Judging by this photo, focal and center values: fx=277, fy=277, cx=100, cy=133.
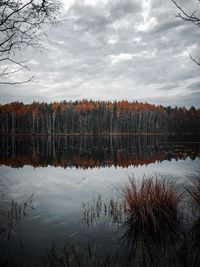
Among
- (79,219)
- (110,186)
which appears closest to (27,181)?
(110,186)

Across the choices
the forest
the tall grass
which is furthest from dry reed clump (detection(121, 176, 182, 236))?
the forest

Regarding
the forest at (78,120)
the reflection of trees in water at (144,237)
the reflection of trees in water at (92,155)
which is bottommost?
the reflection of trees in water at (92,155)

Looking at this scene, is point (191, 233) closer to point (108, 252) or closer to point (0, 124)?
point (108, 252)

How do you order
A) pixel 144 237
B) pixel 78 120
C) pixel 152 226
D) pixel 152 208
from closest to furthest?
pixel 144 237 < pixel 152 226 < pixel 152 208 < pixel 78 120

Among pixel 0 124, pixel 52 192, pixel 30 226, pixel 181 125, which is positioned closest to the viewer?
pixel 30 226

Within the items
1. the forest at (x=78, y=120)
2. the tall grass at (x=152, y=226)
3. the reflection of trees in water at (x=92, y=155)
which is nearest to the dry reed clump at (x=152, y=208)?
the tall grass at (x=152, y=226)

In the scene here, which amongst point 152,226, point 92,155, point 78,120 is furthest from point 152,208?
point 78,120

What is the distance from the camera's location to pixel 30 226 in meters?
8.94

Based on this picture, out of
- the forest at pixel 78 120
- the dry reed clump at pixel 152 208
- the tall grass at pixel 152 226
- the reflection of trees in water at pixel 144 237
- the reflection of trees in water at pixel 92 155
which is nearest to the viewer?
the reflection of trees in water at pixel 144 237

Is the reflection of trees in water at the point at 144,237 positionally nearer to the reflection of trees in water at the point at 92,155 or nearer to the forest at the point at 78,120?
the reflection of trees in water at the point at 92,155

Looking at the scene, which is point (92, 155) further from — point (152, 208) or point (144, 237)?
point (144, 237)

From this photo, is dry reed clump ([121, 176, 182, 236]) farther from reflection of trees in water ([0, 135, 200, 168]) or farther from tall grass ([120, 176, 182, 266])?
reflection of trees in water ([0, 135, 200, 168])

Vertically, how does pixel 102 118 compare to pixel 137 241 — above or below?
above

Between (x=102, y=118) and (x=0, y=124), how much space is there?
148 feet
